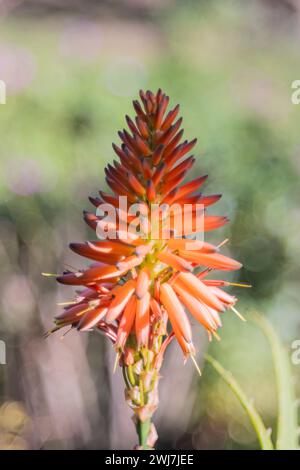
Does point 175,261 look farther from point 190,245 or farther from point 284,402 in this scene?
point 284,402

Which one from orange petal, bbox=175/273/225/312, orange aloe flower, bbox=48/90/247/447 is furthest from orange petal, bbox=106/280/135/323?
orange petal, bbox=175/273/225/312

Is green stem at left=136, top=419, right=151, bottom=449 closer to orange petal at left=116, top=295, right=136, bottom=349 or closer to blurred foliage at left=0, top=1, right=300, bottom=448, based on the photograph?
orange petal at left=116, top=295, right=136, bottom=349

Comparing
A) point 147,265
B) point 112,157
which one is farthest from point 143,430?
point 112,157

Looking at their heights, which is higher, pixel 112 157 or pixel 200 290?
pixel 112 157

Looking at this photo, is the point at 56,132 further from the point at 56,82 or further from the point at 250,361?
the point at 250,361
